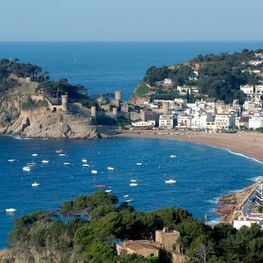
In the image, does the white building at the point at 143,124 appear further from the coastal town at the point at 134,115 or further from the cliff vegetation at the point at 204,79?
the cliff vegetation at the point at 204,79

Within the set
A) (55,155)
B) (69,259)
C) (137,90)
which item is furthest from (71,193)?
(137,90)

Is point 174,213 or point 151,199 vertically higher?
point 174,213

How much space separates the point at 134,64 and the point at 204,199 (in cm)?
8182

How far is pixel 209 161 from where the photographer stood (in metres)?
43.6

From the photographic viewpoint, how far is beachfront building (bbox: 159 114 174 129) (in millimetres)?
55281

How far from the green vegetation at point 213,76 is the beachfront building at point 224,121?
264 inches

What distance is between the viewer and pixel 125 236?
20688 mm

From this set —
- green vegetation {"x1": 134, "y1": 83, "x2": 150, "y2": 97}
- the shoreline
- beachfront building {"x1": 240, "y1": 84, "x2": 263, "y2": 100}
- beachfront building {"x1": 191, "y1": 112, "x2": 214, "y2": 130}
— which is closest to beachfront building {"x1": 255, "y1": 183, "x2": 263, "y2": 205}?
the shoreline

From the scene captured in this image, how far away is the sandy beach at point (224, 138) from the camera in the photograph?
47281 mm

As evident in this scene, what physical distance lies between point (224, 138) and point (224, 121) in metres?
4.07

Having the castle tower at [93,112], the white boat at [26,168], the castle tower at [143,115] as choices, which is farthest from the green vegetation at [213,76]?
the white boat at [26,168]

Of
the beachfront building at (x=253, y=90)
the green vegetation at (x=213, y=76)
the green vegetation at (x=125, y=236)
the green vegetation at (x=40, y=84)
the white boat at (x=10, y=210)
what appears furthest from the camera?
the beachfront building at (x=253, y=90)

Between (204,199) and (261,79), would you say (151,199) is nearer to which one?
(204,199)

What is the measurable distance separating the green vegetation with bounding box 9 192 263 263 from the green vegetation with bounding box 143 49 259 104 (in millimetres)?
40021
